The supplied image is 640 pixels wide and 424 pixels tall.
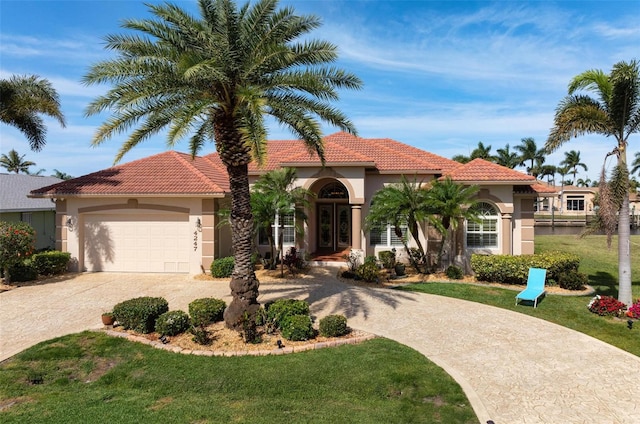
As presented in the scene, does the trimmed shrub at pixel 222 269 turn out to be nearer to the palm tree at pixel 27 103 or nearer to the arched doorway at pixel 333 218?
the arched doorway at pixel 333 218

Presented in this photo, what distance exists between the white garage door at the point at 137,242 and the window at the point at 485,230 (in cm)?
1422

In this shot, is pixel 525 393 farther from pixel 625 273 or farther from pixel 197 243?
pixel 197 243

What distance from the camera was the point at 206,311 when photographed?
36.0 feet

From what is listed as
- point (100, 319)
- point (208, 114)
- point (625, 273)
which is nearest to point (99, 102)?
point (208, 114)

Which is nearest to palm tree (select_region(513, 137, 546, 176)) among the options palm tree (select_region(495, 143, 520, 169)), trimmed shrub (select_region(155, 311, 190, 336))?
palm tree (select_region(495, 143, 520, 169))

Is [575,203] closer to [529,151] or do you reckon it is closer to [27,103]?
[529,151]

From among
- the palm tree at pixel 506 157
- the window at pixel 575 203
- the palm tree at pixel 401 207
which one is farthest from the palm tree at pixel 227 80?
the window at pixel 575 203

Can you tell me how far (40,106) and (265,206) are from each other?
40.8 ft

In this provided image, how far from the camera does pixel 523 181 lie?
18531 millimetres

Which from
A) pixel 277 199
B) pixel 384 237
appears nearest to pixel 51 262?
pixel 277 199

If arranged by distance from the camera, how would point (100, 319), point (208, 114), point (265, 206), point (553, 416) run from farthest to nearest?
point (265, 206)
point (100, 319)
point (208, 114)
point (553, 416)

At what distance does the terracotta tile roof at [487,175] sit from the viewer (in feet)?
61.2

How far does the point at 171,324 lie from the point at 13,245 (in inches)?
396

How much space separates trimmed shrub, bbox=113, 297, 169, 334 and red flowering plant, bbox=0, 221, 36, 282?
26.2ft
